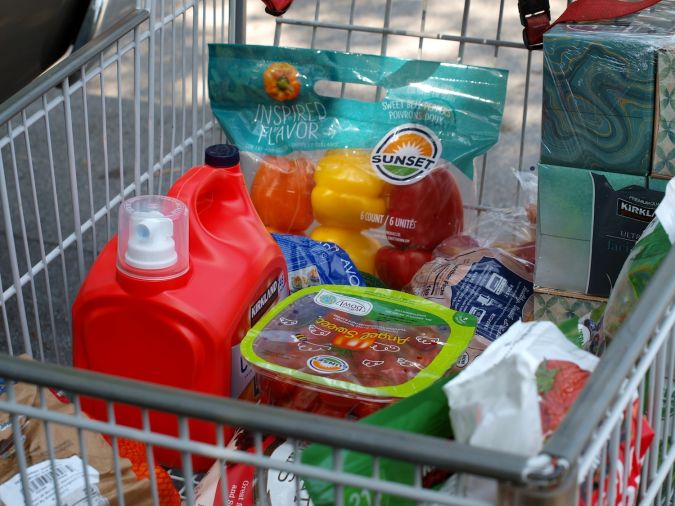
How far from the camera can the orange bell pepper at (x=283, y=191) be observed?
145 cm

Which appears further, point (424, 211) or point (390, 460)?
point (424, 211)

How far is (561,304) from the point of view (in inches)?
46.8

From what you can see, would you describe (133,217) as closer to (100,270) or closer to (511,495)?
(100,270)

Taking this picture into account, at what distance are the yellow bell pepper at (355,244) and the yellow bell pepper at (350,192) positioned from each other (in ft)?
0.06

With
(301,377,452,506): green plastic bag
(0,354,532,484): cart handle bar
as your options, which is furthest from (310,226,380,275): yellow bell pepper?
(0,354,532,484): cart handle bar

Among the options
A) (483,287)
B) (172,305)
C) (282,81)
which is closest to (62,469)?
(172,305)

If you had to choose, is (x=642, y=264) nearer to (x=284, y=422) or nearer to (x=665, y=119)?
(x=665, y=119)

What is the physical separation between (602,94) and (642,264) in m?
0.22

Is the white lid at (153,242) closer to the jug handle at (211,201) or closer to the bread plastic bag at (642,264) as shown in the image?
the jug handle at (211,201)

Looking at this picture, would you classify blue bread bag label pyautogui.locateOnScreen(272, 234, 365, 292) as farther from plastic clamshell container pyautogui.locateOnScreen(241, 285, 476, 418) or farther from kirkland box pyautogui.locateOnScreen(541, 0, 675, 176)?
kirkland box pyautogui.locateOnScreen(541, 0, 675, 176)

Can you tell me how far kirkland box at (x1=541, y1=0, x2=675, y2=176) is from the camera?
1052 mm

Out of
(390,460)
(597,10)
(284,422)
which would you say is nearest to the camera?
(284,422)

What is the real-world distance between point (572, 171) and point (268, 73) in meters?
0.52

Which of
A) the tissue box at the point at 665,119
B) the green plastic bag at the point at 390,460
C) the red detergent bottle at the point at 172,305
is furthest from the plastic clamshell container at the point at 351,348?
the tissue box at the point at 665,119
